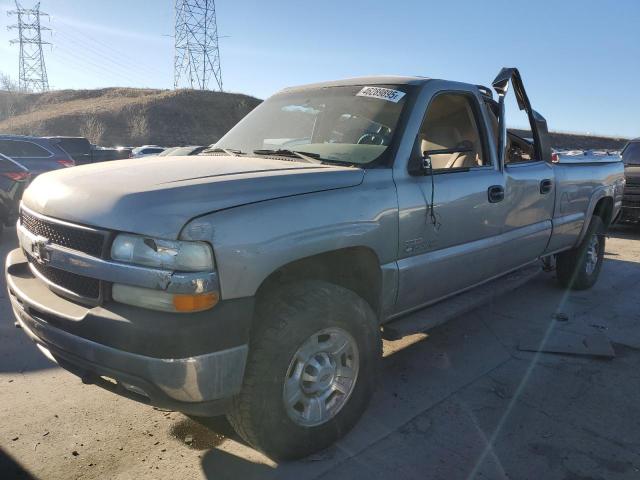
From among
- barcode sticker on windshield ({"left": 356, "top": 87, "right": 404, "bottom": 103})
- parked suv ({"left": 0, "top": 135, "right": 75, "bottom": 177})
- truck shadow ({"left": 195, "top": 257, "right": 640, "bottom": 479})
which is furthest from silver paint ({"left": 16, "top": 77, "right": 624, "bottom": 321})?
parked suv ({"left": 0, "top": 135, "right": 75, "bottom": 177})

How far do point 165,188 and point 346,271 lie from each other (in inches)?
46.8

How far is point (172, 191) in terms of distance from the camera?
7.82 feet

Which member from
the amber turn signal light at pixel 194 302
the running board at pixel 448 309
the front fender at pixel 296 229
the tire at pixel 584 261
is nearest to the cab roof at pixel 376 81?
the front fender at pixel 296 229

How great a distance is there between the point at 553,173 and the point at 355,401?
3127 millimetres

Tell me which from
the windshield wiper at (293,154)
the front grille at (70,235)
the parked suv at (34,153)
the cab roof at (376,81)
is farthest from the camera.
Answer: the parked suv at (34,153)

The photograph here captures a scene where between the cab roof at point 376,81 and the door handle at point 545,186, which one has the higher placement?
the cab roof at point 376,81

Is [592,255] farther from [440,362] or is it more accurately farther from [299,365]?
[299,365]

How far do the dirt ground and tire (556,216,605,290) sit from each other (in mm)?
1461

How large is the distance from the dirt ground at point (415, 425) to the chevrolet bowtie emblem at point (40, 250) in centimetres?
105

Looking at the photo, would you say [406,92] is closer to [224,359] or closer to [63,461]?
[224,359]

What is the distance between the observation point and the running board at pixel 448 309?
3.37m

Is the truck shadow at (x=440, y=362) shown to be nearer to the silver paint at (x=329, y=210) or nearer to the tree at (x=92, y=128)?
the silver paint at (x=329, y=210)

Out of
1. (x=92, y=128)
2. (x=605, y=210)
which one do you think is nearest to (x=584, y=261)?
(x=605, y=210)

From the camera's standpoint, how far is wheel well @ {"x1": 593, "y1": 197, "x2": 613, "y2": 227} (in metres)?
6.05
